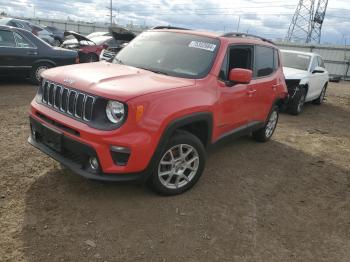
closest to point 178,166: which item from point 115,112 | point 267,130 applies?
point 115,112

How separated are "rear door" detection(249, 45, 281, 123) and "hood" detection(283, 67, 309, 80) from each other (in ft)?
11.1

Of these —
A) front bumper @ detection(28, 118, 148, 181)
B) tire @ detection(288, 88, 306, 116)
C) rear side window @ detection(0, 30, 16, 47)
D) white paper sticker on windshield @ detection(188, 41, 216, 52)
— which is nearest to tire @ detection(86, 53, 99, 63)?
rear side window @ detection(0, 30, 16, 47)

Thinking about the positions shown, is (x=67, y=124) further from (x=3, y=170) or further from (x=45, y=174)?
(x=3, y=170)

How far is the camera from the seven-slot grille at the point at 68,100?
363 centimetres

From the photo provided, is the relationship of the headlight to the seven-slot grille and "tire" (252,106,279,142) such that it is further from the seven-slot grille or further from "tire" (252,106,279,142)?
"tire" (252,106,279,142)

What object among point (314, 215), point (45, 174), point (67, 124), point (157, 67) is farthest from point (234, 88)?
point (45, 174)

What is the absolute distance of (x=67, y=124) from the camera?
370 centimetres

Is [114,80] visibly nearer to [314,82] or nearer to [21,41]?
[21,41]

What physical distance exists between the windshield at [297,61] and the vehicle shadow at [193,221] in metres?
6.01

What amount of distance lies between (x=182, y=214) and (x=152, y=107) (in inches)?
46.5

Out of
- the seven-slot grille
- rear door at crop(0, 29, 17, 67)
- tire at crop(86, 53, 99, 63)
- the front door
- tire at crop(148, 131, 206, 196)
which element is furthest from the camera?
tire at crop(86, 53, 99, 63)

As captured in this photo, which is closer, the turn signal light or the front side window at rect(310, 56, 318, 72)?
the turn signal light

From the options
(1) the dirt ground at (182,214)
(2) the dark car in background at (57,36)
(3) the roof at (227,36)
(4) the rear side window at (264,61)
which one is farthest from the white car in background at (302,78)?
(2) the dark car in background at (57,36)

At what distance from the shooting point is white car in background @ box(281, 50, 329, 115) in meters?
9.62
